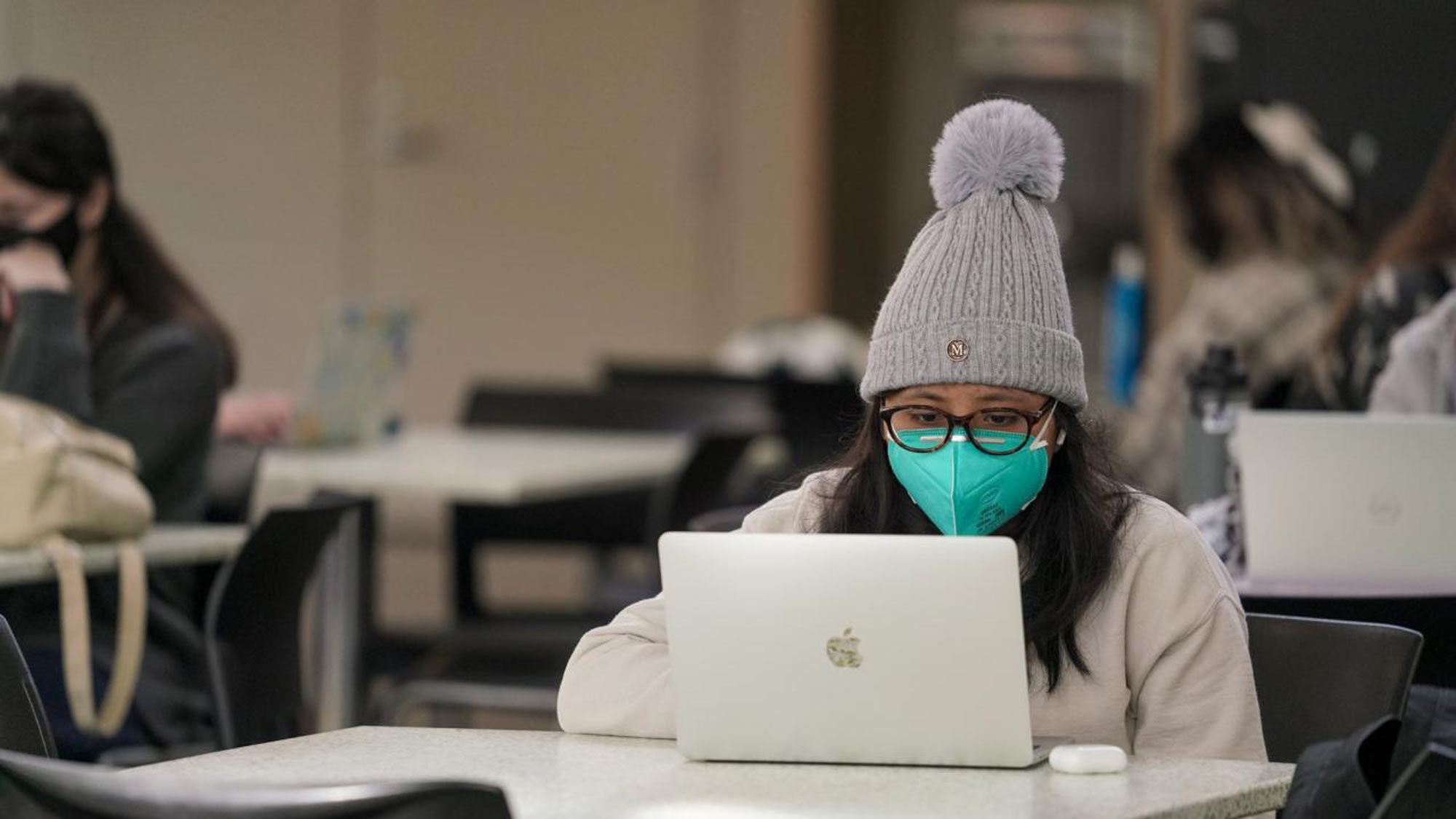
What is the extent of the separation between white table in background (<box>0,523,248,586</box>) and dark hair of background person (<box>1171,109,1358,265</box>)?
8.01ft

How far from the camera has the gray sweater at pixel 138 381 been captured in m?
3.30

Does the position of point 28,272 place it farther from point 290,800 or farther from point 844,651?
point 290,800

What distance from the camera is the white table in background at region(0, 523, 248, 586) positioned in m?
2.89

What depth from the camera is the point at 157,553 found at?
10.2ft

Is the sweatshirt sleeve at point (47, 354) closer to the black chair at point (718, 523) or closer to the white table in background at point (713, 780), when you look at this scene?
the black chair at point (718, 523)

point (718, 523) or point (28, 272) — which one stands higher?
point (28, 272)

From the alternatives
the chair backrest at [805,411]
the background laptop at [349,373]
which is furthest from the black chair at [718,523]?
the chair backrest at [805,411]

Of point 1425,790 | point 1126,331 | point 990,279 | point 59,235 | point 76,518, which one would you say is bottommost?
point 1126,331

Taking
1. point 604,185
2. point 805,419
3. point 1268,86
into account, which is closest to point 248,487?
point 805,419

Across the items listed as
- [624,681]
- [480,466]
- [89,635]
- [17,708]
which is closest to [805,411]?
[480,466]

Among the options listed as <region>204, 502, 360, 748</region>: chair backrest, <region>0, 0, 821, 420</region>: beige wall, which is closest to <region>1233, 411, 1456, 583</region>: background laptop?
<region>204, 502, 360, 748</region>: chair backrest

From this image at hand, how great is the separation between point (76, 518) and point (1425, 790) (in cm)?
206

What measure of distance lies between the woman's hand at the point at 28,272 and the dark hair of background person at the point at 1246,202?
2580mm

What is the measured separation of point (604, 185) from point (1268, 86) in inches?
121
